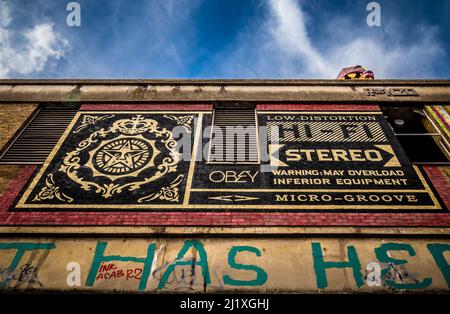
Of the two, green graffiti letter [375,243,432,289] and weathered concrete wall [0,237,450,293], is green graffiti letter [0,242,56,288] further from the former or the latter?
green graffiti letter [375,243,432,289]

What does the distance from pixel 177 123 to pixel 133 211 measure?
2563mm

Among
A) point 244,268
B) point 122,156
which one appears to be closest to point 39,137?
point 122,156

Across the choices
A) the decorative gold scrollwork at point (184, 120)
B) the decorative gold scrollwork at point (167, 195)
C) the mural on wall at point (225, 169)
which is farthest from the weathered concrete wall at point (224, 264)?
the decorative gold scrollwork at point (184, 120)

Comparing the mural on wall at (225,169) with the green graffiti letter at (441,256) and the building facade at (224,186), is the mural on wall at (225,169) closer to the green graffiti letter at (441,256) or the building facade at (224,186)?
the building facade at (224,186)

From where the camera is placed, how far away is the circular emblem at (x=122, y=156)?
5.74m

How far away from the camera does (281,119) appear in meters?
6.84

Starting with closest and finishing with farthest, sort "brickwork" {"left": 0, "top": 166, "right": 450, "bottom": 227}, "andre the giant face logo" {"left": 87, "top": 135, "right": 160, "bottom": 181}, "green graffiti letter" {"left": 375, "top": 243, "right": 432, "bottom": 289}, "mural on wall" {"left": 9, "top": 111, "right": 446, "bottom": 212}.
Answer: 1. "green graffiti letter" {"left": 375, "top": 243, "right": 432, "bottom": 289}
2. "brickwork" {"left": 0, "top": 166, "right": 450, "bottom": 227}
3. "mural on wall" {"left": 9, "top": 111, "right": 446, "bottom": 212}
4. "andre the giant face logo" {"left": 87, "top": 135, "right": 160, "bottom": 181}

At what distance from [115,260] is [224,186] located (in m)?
2.27

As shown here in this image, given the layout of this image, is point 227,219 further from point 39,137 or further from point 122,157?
point 39,137

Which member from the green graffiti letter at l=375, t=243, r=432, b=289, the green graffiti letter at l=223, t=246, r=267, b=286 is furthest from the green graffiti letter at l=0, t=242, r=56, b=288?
the green graffiti letter at l=375, t=243, r=432, b=289

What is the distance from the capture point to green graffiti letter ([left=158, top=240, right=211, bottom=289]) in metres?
4.11

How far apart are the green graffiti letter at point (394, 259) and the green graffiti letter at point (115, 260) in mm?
3545
